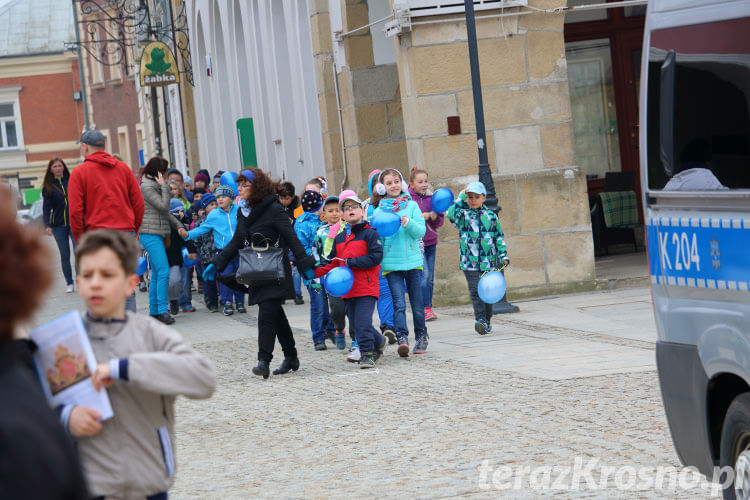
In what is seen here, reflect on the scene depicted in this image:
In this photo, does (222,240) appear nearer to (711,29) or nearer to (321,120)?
(321,120)

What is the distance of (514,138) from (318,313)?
4.19m

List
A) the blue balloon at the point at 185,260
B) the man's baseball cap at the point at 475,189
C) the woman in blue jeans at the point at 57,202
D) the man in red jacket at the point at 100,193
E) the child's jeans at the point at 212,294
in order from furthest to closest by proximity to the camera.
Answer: the woman in blue jeans at the point at 57,202, the child's jeans at the point at 212,294, the blue balloon at the point at 185,260, the man's baseball cap at the point at 475,189, the man in red jacket at the point at 100,193

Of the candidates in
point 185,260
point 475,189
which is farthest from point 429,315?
point 185,260

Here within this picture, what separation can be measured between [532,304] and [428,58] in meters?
3.08

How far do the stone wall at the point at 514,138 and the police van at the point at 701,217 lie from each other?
999 centimetres

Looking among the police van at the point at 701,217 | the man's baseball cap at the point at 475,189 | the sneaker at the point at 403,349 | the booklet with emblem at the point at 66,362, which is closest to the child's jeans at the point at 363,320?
the sneaker at the point at 403,349

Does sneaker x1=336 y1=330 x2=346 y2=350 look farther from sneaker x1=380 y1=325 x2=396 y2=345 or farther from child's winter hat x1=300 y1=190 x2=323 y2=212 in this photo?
child's winter hat x1=300 y1=190 x2=323 y2=212

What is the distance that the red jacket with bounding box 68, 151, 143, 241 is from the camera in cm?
1217

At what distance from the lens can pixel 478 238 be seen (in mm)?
12375

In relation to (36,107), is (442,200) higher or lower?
lower

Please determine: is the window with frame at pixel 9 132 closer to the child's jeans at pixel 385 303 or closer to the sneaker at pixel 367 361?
the child's jeans at pixel 385 303

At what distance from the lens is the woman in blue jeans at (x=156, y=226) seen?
609 inches

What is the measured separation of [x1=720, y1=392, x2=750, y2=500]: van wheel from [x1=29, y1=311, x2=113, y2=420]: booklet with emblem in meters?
2.38

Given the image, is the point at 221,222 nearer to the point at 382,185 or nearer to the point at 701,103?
the point at 382,185
